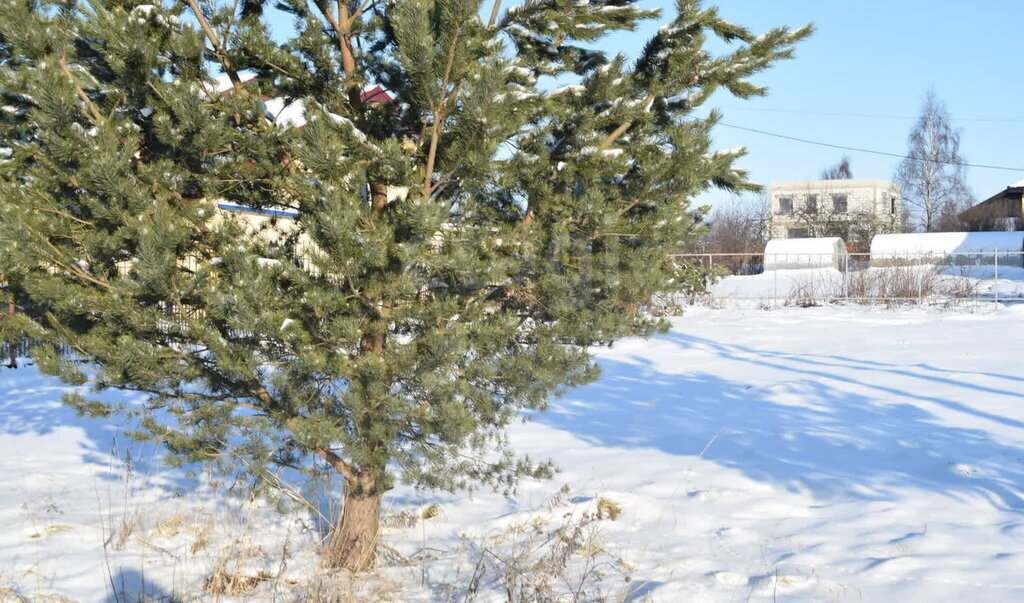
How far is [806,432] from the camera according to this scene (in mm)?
6617

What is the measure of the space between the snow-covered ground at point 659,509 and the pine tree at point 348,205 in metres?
0.64

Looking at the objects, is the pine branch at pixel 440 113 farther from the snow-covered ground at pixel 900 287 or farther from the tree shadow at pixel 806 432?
the snow-covered ground at pixel 900 287

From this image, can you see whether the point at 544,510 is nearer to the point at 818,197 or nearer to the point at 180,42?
the point at 180,42

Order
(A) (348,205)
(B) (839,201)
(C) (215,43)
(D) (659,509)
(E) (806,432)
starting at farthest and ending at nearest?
1. (B) (839,201)
2. (E) (806,432)
3. (D) (659,509)
4. (C) (215,43)
5. (A) (348,205)

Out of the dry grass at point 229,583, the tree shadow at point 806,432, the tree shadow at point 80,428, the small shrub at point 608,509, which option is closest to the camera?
the dry grass at point 229,583

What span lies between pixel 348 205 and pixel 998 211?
45.4 meters

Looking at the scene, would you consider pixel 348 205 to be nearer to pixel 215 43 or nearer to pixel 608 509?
pixel 215 43

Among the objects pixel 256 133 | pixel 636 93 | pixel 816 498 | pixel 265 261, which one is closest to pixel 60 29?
pixel 256 133

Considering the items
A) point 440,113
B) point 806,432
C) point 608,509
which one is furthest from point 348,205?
point 806,432

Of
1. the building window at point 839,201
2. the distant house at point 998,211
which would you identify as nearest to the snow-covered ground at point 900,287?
the distant house at point 998,211

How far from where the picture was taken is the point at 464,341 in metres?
3.30

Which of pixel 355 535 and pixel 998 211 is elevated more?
pixel 998 211

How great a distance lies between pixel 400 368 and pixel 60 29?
190 centimetres

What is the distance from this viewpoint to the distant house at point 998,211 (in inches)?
1511
